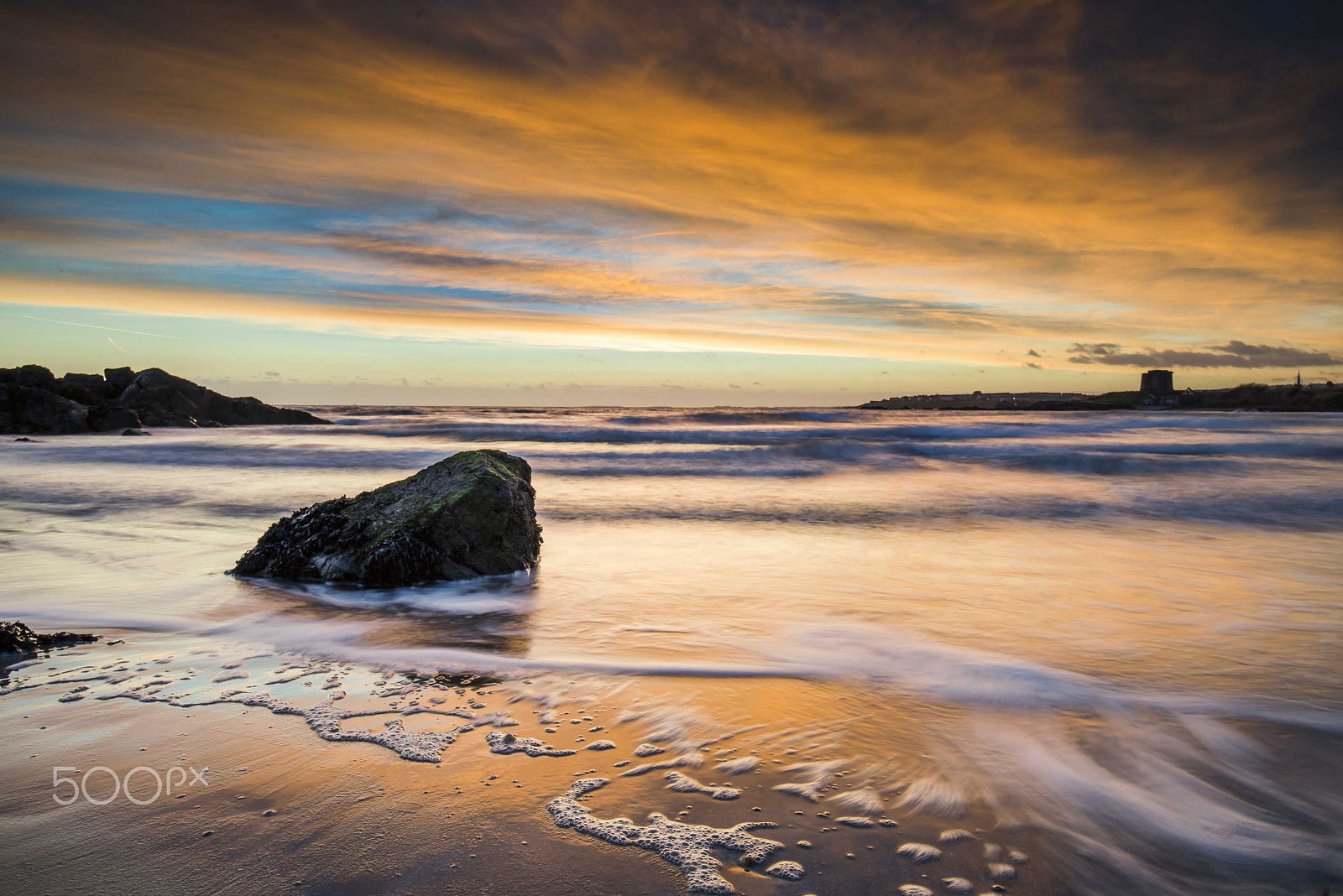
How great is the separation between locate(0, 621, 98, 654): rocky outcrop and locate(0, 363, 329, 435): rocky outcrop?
95.2 feet

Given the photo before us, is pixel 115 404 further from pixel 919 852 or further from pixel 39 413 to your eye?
pixel 919 852

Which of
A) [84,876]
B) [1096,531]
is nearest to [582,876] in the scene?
[84,876]

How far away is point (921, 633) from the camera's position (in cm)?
476

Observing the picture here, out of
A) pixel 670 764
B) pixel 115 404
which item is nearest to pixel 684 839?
pixel 670 764

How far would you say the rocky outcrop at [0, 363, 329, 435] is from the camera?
28.0 m

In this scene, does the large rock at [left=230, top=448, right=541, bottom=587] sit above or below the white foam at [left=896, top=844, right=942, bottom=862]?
above

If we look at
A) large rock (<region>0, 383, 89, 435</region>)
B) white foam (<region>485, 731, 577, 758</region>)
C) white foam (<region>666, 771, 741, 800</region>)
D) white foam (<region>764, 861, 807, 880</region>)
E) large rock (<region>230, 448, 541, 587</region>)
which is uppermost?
large rock (<region>0, 383, 89, 435</region>)

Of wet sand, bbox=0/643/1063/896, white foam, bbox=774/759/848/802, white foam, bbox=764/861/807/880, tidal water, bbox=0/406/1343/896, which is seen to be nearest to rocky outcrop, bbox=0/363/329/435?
tidal water, bbox=0/406/1343/896

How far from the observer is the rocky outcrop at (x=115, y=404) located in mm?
28016

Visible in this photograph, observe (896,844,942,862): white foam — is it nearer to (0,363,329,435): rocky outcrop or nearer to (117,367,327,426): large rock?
(0,363,329,435): rocky outcrop

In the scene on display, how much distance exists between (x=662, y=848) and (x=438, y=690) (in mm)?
1814

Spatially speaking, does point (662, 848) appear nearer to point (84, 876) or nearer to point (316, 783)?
point (316, 783)

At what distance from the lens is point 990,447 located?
2420 centimetres

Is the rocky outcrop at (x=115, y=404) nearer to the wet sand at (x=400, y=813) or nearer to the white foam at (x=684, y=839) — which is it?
the wet sand at (x=400, y=813)
